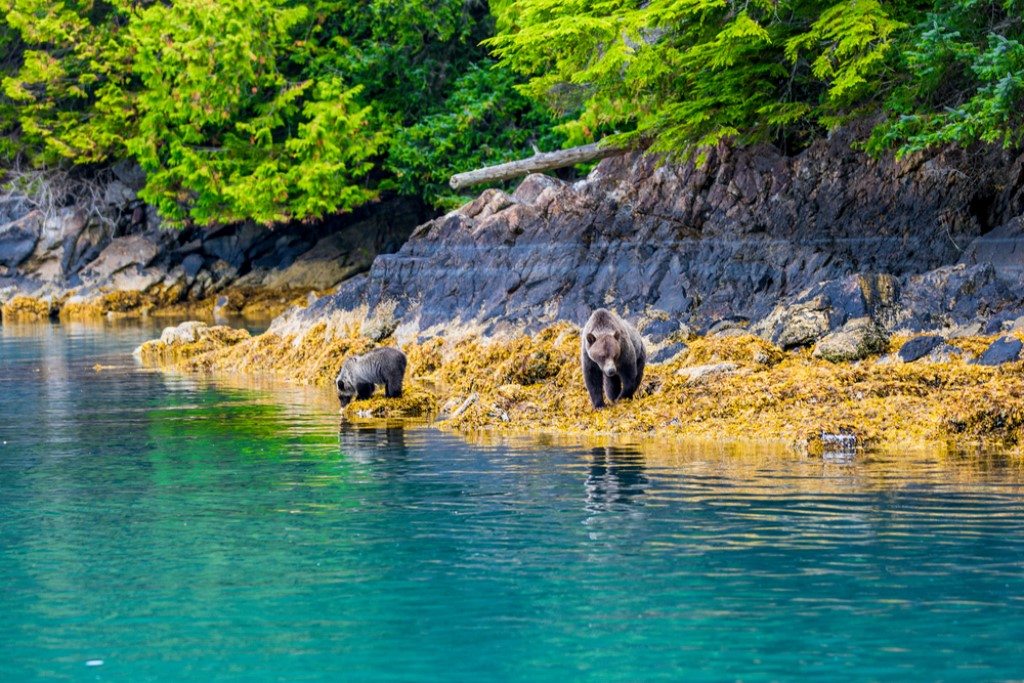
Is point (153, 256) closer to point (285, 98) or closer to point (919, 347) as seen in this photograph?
point (285, 98)

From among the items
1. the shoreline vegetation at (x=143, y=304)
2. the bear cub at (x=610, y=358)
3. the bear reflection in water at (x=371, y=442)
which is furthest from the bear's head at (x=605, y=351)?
the shoreline vegetation at (x=143, y=304)

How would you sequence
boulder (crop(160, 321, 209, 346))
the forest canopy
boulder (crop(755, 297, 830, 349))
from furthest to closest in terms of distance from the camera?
boulder (crop(160, 321, 209, 346)), the forest canopy, boulder (crop(755, 297, 830, 349))

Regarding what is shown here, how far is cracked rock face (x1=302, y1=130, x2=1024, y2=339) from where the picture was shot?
673 inches

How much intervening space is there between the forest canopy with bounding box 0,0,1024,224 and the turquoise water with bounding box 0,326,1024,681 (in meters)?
7.58

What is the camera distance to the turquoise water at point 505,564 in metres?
7.30

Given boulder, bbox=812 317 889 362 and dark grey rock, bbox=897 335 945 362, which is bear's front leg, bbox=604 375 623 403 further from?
dark grey rock, bbox=897 335 945 362

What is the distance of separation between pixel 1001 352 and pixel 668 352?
447cm

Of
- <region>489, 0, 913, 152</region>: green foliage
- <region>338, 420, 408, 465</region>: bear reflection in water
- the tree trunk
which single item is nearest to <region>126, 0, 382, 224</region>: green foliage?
the tree trunk

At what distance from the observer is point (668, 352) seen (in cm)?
1791

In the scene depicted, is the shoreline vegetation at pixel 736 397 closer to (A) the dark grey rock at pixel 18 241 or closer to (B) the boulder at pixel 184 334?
(B) the boulder at pixel 184 334

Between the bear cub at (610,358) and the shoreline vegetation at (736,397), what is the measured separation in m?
0.18

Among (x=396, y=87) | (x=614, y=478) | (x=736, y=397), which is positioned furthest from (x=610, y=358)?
(x=396, y=87)

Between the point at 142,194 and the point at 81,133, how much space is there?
336 cm

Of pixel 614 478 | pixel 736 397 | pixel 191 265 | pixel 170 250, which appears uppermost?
pixel 170 250
